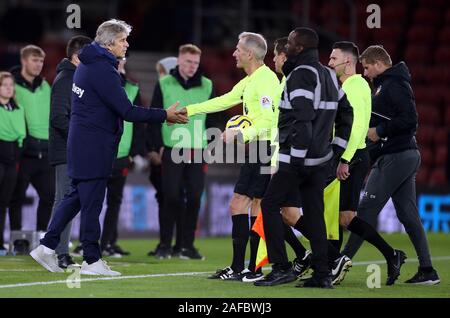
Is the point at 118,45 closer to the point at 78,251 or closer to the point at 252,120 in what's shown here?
the point at 252,120

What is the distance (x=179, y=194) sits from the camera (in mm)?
13227

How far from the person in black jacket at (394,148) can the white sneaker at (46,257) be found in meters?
2.80

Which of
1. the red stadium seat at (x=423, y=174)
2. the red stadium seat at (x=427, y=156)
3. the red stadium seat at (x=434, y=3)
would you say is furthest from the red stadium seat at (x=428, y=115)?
the red stadium seat at (x=434, y=3)

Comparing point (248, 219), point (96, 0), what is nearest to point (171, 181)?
point (248, 219)

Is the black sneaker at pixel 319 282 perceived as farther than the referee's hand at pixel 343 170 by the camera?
No

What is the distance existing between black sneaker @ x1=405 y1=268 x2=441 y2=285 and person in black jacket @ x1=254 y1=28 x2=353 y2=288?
1.21 meters

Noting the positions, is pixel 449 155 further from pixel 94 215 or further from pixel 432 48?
pixel 94 215

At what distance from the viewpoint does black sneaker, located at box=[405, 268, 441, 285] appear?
1002cm

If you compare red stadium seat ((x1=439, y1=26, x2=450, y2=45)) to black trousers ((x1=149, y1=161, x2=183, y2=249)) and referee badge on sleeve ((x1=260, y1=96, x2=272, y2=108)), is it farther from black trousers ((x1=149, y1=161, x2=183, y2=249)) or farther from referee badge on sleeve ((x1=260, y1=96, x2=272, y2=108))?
referee badge on sleeve ((x1=260, y1=96, x2=272, y2=108))

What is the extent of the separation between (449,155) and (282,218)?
10817 mm

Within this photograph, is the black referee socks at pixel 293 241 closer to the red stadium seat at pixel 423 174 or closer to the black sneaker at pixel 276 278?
the black sneaker at pixel 276 278

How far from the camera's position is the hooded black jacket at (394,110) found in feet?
33.5

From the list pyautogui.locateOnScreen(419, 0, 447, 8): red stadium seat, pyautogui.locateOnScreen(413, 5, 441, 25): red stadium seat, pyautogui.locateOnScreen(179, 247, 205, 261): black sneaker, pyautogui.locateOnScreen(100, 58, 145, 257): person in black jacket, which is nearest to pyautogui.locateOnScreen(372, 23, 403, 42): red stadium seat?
pyautogui.locateOnScreen(413, 5, 441, 25): red stadium seat
